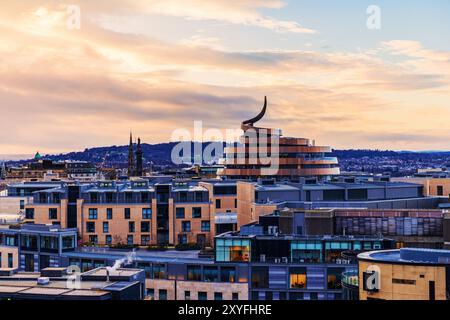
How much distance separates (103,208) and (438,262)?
48753 mm

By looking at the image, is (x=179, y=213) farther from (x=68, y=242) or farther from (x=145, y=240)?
(x=68, y=242)

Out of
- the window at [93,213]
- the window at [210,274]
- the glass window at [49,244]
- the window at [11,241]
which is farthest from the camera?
the window at [93,213]

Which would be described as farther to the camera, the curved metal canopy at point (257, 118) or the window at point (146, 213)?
the curved metal canopy at point (257, 118)

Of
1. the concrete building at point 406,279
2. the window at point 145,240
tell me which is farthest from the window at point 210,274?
the window at point 145,240

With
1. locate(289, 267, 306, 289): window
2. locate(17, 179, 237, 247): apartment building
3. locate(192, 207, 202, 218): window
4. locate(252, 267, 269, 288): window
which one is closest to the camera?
locate(289, 267, 306, 289): window

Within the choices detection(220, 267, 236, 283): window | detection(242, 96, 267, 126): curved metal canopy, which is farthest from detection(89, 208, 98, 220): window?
detection(242, 96, 267, 126): curved metal canopy

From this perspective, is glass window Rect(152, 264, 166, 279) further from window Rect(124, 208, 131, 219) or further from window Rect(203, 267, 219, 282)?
window Rect(124, 208, 131, 219)

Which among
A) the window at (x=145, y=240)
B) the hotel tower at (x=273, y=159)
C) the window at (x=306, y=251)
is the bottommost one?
the window at (x=145, y=240)

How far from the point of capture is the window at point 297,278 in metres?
50.8

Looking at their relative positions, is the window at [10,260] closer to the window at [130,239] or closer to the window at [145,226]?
the window at [130,239]

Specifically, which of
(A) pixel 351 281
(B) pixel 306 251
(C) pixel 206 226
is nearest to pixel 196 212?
(C) pixel 206 226

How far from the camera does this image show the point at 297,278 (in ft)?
167

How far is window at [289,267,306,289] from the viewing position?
50812 mm
